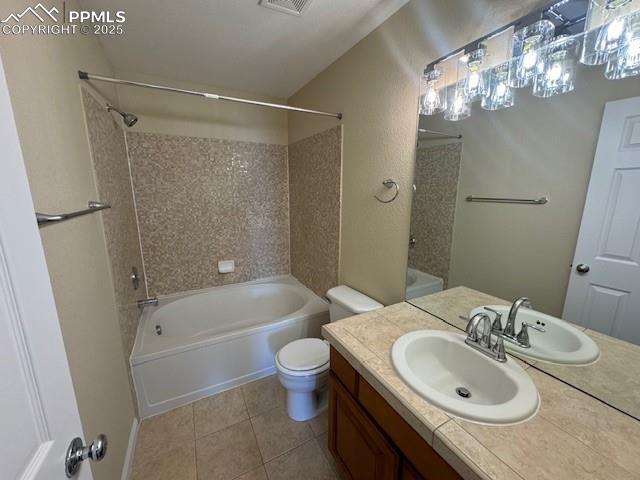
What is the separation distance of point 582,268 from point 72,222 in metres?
1.85

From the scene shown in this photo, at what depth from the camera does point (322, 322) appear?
7.47 ft

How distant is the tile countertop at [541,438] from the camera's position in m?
0.59

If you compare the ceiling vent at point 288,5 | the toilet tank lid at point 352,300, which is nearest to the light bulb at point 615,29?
the ceiling vent at point 288,5

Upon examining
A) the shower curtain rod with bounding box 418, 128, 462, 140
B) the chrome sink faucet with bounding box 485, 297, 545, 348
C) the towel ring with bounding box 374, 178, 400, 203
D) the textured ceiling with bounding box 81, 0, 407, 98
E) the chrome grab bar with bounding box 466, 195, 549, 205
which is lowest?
the chrome sink faucet with bounding box 485, 297, 545, 348

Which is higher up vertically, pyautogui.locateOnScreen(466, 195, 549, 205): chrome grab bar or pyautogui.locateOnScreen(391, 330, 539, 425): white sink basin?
pyautogui.locateOnScreen(466, 195, 549, 205): chrome grab bar

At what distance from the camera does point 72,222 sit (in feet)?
3.24

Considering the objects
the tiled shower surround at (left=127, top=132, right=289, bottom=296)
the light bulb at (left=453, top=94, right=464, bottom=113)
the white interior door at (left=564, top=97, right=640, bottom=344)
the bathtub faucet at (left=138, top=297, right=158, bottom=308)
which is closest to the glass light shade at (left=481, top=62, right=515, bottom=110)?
the light bulb at (left=453, top=94, right=464, bottom=113)

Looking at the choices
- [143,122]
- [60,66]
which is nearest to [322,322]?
[60,66]

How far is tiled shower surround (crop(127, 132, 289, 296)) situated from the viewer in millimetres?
2340

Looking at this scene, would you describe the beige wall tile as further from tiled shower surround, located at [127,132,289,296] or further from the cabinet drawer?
the cabinet drawer

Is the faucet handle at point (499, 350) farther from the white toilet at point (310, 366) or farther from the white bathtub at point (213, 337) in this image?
the white bathtub at point (213, 337)

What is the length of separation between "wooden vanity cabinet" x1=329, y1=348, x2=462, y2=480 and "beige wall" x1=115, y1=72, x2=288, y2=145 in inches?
92.7

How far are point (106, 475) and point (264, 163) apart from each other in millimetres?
2514

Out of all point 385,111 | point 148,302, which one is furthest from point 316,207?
point 148,302
